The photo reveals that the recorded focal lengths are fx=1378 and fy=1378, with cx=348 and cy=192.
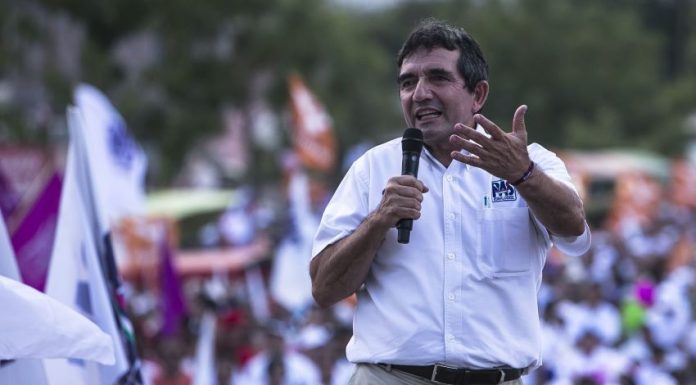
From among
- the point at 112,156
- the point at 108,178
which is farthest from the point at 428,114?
the point at 108,178

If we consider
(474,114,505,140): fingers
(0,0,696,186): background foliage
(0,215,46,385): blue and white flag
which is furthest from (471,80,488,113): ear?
(0,0,696,186): background foliage

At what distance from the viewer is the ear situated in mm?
4562

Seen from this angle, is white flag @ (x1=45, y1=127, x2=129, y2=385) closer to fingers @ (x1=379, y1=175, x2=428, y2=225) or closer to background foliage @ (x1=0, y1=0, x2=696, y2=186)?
fingers @ (x1=379, y1=175, x2=428, y2=225)

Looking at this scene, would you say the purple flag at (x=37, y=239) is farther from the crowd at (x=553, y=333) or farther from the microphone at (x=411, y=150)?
the microphone at (x=411, y=150)

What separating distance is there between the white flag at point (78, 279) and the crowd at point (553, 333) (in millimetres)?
2336

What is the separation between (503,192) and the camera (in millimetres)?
4410

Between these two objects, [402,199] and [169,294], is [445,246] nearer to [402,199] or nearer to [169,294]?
[402,199]

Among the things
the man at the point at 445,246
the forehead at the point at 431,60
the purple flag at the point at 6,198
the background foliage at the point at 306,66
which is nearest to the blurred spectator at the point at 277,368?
the purple flag at the point at 6,198

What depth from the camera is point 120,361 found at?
6.03 metres

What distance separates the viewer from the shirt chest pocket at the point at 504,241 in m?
4.37

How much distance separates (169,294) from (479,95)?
22.7 ft

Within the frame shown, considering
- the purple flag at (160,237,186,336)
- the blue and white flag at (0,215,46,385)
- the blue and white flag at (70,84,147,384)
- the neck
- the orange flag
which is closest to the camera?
the neck

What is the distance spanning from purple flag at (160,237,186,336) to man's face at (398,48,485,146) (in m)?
6.80

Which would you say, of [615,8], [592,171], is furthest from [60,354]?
[615,8]
